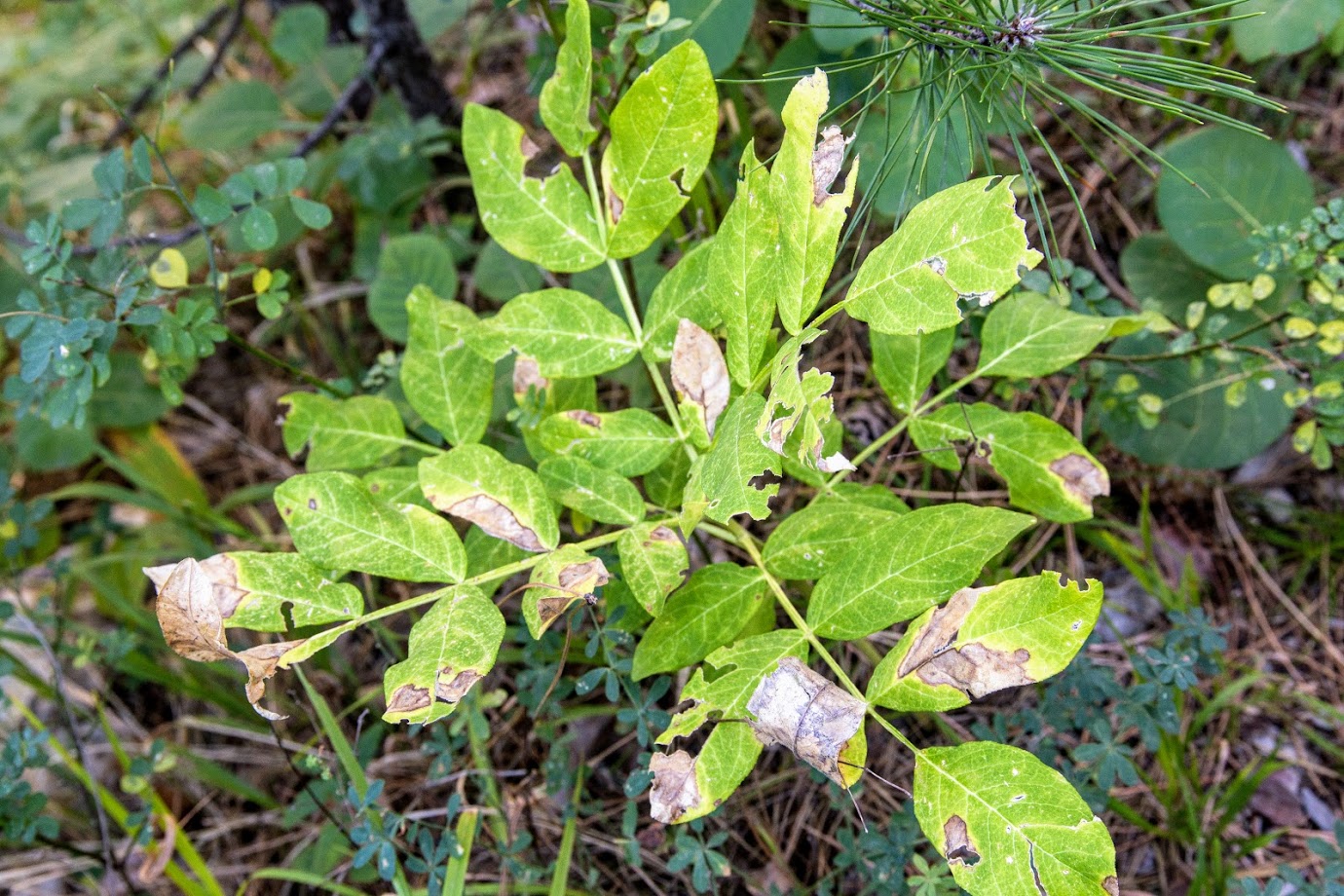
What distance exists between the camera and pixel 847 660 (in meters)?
1.82

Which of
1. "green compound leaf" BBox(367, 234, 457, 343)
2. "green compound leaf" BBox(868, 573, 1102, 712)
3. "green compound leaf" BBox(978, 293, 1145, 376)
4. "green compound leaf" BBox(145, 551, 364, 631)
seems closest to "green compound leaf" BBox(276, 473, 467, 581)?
"green compound leaf" BBox(145, 551, 364, 631)

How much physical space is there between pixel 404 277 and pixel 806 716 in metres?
1.48

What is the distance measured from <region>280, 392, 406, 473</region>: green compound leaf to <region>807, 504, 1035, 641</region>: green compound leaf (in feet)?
2.52

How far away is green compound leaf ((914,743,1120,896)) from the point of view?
3.01 feet

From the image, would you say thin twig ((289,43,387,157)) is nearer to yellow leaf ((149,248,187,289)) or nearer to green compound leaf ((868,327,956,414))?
yellow leaf ((149,248,187,289))

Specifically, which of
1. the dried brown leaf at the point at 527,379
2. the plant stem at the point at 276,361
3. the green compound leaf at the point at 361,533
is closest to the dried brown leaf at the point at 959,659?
the green compound leaf at the point at 361,533

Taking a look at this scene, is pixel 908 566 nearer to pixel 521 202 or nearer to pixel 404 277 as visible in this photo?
pixel 521 202

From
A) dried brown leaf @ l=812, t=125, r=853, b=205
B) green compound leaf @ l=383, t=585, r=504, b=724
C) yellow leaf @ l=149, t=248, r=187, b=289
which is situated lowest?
green compound leaf @ l=383, t=585, r=504, b=724

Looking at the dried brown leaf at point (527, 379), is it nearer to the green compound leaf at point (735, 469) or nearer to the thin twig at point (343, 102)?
the green compound leaf at point (735, 469)

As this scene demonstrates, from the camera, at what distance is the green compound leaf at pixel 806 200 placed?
3.27ft

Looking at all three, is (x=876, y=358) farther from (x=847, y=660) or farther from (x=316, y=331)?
(x=316, y=331)

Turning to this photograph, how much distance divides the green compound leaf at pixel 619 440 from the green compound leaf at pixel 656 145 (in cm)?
26

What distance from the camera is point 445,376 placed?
4.69ft

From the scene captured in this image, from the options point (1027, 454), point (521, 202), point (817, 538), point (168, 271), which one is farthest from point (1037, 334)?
point (168, 271)
